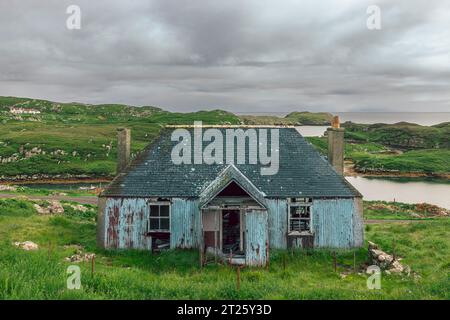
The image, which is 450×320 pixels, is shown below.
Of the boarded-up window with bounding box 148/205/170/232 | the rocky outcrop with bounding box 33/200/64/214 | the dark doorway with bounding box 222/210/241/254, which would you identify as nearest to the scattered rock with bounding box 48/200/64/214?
the rocky outcrop with bounding box 33/200/64/214

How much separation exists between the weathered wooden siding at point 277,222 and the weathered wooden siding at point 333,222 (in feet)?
5.24

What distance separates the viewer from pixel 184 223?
21.2 m

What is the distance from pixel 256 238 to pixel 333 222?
4.87m

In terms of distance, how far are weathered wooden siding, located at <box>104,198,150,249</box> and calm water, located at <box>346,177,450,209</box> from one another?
43.8m

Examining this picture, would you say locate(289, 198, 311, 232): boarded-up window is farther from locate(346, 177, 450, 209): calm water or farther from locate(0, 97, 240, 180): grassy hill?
locate(0, 97, 240, 180): grassy hill

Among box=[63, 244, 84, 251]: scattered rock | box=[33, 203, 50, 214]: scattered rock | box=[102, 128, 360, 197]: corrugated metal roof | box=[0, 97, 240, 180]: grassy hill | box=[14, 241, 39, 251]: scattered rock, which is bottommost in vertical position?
box=[63, 244, 84, 251]: scattered rock

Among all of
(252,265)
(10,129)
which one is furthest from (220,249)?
(10,129)

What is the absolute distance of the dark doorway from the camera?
2109cm

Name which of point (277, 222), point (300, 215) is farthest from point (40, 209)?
point (300, 215)

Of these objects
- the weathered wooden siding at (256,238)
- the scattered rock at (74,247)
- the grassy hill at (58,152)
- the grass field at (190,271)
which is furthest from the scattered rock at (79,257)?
the grassy hill at (58,152)

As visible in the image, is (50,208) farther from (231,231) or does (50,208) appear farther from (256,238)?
(256,238)

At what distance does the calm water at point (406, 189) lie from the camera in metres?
59.4

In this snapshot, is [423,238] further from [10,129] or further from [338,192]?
[10,129]

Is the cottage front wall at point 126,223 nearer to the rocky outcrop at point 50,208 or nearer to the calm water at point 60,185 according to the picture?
the rocky outcrop at point 50,208
